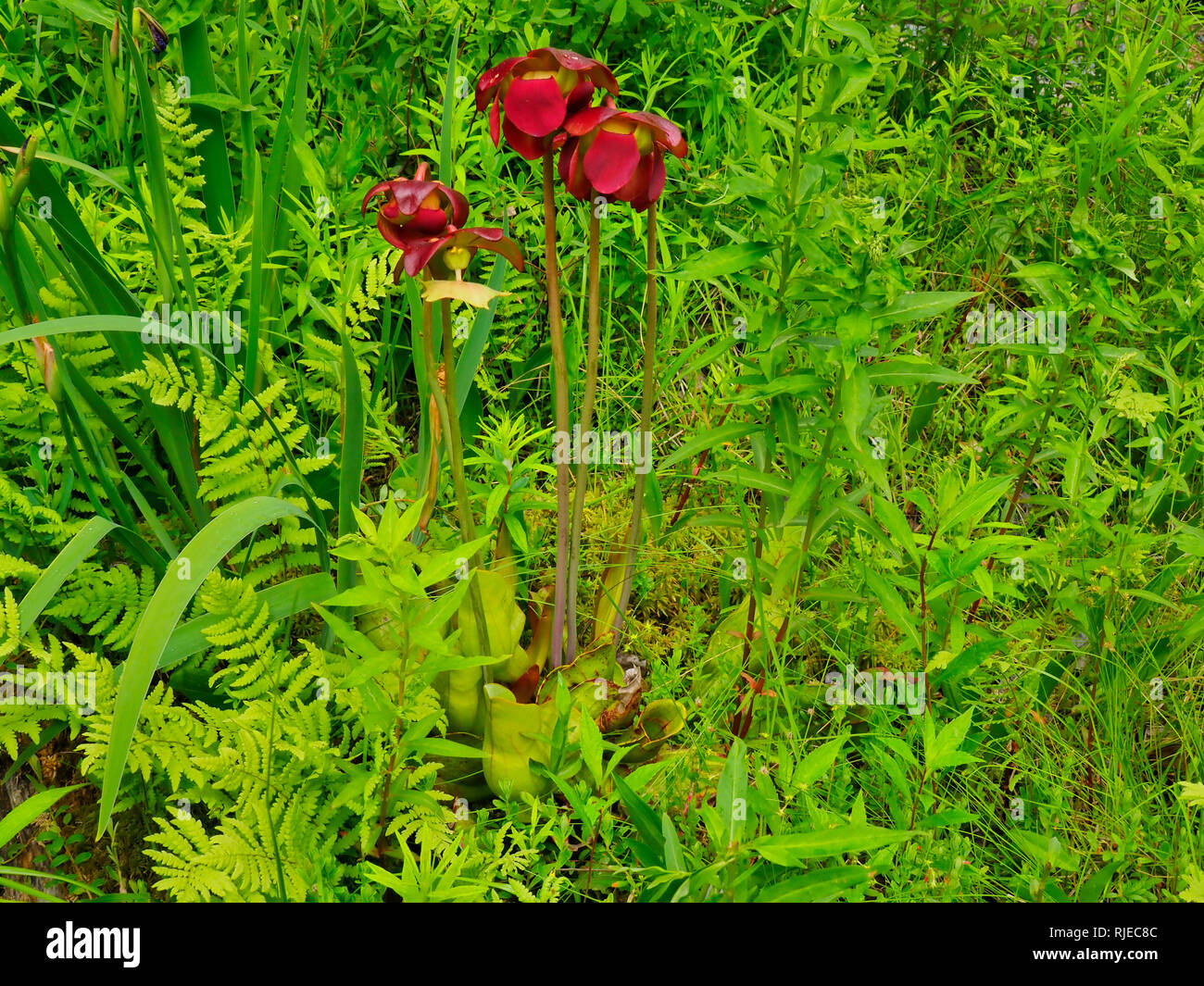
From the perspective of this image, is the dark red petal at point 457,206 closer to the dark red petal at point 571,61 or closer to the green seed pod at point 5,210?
the dark red petal at point 571,61

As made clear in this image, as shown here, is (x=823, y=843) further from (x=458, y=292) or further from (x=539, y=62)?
(x=539, y=62)

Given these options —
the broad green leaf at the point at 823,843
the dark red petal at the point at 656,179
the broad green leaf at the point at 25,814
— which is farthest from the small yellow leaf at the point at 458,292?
the broad green leaf at the point at 25,814

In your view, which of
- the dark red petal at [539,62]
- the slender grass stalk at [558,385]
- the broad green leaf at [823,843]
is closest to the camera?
the broad green leaf at [823,843]

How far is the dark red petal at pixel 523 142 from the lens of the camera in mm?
1479

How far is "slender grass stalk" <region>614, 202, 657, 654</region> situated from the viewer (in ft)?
5.32

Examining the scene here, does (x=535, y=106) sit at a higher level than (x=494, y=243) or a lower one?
higher

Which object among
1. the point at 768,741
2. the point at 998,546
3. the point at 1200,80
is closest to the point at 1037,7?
the point at 1200,80

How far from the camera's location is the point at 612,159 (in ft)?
4.71

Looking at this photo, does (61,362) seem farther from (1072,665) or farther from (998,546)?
(1072,665)

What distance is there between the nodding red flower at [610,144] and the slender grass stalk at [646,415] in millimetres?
133

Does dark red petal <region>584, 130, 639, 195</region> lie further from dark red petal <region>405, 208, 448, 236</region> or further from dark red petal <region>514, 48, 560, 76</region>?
dark red petal <region>405, 208, 448, 236</region>

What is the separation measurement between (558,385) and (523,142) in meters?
0.39

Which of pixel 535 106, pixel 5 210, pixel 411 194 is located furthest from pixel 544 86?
pixel 5 210

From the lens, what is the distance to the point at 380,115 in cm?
265
